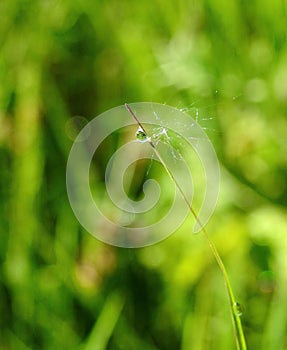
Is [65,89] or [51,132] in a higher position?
[65,89]

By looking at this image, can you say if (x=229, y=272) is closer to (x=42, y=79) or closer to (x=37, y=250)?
(x=37, y=250)

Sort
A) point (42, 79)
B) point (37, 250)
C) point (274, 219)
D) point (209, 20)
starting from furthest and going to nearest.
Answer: point (42, 79) < point (209, 20) < point (37, 250) < point (274, 219)

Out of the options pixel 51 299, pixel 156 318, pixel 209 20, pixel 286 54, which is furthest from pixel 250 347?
pixel 209 20

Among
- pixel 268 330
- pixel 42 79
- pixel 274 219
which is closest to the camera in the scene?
pixel 268 330

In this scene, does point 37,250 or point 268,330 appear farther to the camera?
point 37,250

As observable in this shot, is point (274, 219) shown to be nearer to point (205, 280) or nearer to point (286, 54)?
point (205, 280)

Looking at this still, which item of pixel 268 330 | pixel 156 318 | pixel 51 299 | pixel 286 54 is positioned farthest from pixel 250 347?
pixel 286 54

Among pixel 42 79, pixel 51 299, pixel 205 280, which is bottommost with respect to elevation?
pixel 51 299
